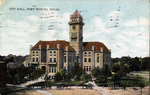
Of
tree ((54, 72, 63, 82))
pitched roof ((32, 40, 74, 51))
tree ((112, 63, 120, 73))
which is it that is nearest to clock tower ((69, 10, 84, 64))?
pitched roof ((32, 40, 74, 51))

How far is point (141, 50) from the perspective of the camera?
24484 mm

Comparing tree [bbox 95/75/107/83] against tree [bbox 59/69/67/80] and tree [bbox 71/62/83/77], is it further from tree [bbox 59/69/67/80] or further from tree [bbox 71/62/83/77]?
tree [bbox 59/69/67/80]

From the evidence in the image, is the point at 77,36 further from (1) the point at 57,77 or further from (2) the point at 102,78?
(2) the point at 102,78

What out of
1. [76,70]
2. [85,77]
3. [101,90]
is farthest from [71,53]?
[101,90]

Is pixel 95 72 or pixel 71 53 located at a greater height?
pixel 71 53

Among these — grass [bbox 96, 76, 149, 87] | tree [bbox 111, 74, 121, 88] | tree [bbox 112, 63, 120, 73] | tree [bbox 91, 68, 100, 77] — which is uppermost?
tree [bbox 112, 63, 120, 73]

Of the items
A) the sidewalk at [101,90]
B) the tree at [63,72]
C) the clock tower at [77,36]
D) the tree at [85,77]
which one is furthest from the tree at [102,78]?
the tree at [63,72]

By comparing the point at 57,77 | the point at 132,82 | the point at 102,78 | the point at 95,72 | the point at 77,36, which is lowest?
the point at 132,82

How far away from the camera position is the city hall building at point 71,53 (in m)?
26.2

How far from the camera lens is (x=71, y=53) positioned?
28.4m

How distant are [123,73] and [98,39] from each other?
8.51 metres

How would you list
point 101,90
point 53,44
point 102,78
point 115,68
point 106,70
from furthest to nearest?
1. point 115,68
2. point 106,70
3. point 102,78
4. point 53,44
5. point 101,90

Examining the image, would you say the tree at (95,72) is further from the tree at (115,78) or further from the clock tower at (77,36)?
the clock tower at (77,36)

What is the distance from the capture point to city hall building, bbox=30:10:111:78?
2620 cm
